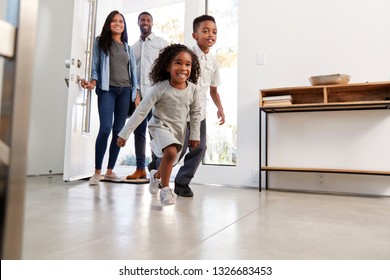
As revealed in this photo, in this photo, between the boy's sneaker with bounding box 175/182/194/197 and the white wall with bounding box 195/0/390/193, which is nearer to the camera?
the boy's sneaker with bounding box 175/182/194/197

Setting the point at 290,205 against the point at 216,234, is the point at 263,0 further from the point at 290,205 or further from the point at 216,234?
the point at 216,234

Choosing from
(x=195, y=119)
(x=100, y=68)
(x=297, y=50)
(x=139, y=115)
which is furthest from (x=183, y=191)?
(x=297, y=50)

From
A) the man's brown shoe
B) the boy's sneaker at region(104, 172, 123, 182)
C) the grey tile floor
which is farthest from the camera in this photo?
the man's brown shoe

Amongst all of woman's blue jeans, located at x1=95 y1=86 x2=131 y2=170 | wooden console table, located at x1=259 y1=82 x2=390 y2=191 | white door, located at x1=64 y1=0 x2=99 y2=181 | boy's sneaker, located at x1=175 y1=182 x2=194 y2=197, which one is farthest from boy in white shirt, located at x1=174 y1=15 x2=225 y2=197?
white door, located at x1=64 y1=0 x2=99 y2=181

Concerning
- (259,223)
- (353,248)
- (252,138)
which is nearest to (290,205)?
(259,223)

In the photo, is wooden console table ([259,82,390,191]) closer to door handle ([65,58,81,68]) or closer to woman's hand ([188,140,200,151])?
woman's hand ([188,140,200,151])

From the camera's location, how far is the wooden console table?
7.03 ft

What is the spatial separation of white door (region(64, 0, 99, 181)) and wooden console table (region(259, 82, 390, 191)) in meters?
1.51

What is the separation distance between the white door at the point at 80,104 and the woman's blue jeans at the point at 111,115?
0.19 m

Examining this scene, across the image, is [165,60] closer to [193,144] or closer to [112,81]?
[193,144]

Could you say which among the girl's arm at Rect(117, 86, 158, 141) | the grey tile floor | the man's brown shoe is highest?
the girl's arm at Rect(117, 86, 158, 141)

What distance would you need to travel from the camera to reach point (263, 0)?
276 cm

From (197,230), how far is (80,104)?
186 cm

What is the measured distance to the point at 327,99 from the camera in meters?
2.35
